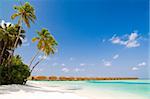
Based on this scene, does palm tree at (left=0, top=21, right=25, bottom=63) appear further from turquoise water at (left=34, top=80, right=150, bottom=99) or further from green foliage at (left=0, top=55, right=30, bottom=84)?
turquoise water at (left=34, top=80, right=150, bottom=99)

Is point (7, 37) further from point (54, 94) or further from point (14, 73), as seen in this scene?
point (54, 94)

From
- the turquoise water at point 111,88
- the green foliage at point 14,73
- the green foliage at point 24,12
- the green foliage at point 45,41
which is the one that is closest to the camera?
the green foliage at point 14,73

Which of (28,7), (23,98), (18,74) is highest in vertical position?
(28,7)

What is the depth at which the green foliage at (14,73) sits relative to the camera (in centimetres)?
1577

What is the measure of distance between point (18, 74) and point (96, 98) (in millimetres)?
6543

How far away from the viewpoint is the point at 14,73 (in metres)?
16.4

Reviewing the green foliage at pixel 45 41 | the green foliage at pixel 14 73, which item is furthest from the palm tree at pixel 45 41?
the green foliage at pixel 14 73

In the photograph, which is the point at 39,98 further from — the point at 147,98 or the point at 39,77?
the point at 39,77

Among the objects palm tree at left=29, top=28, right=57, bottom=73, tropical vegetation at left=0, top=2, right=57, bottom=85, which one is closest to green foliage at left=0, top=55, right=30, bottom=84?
tropical vegetation at left=0, top=2, right=57, bottom=85

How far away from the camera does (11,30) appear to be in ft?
58.6

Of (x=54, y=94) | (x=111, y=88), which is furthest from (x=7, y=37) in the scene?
(x=111, y=88)

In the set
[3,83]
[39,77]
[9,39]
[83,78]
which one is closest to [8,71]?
[3,83]

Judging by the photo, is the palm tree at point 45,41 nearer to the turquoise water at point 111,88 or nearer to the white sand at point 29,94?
the turquoise water at point 111,88

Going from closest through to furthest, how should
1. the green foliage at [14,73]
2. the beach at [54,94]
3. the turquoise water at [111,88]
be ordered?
the beach at [54,94] < the green foliage at [14,73] < the turquoise water at [111,88]
